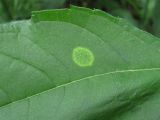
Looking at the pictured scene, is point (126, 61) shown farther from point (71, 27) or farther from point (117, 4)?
point (117, 4)

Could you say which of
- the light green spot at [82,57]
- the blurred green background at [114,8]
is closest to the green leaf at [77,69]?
the light green spot at [82,57]

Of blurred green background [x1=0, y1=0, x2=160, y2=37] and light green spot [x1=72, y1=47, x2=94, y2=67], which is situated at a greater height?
light green spot [x1=72, y1=47, x2=94, y2=67]

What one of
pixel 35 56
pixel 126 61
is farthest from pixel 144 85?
pixel 35 56

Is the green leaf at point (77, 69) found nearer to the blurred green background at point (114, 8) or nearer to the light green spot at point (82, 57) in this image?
the light green spot at point (82, 57)

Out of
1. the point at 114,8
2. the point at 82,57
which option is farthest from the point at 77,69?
the point at 114,8

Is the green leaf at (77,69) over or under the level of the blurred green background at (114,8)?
over

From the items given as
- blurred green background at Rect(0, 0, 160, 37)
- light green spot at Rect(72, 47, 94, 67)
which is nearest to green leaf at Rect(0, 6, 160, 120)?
light green spot at Rect(72, 47, 94, 67)

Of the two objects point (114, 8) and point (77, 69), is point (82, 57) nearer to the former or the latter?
point (77, 69)

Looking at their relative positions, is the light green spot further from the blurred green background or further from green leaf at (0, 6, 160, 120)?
the blurred green background
